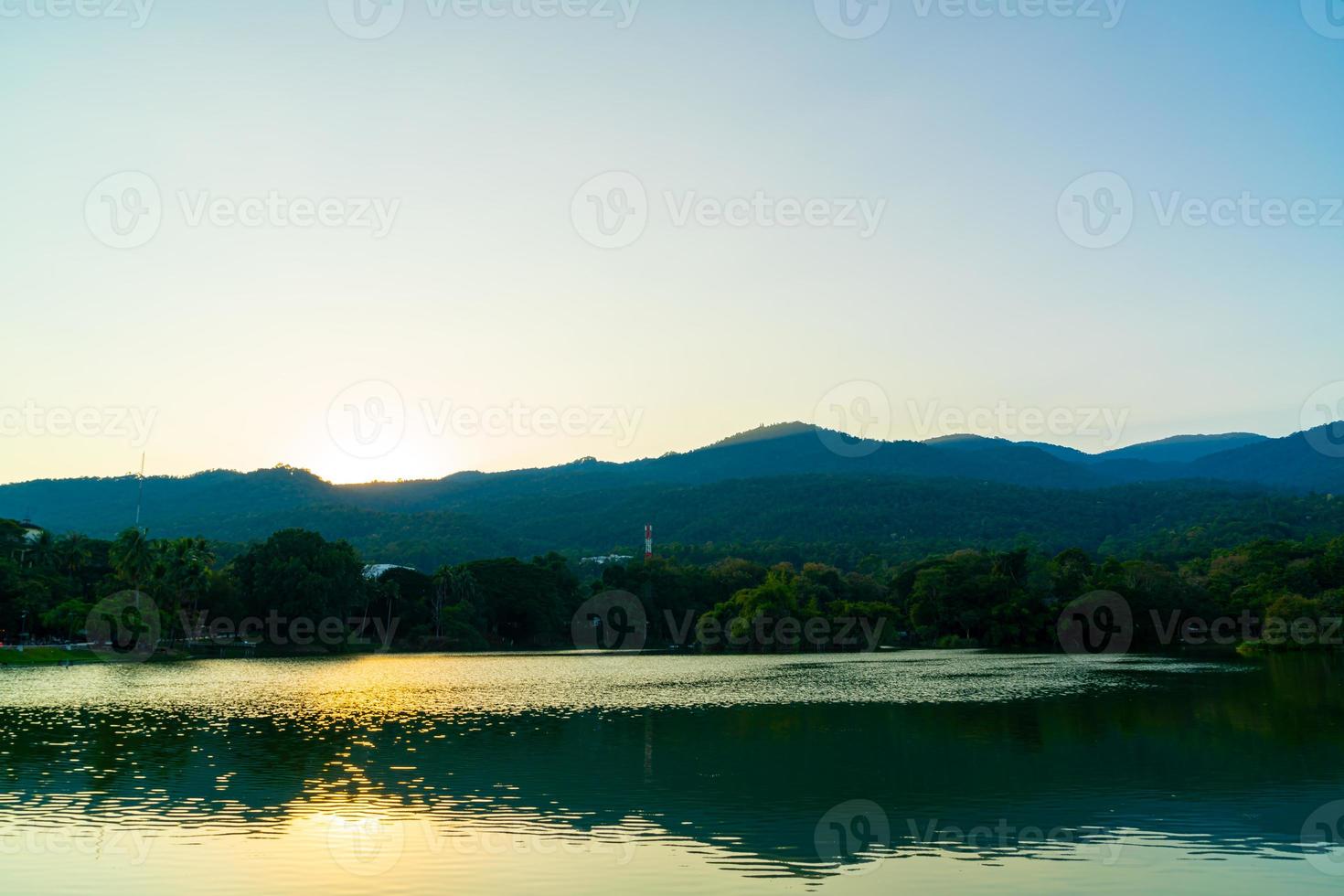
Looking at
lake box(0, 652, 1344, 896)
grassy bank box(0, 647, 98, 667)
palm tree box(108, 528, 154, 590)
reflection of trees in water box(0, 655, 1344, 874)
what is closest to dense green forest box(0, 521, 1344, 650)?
palm tree box(108, 528, 154, 590)

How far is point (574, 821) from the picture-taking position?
24.5m

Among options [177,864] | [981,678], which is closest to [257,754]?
[177,864]

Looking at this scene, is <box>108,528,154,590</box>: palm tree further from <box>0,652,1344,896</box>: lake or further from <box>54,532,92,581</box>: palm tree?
<box>0,652,1344,896</box>: lake

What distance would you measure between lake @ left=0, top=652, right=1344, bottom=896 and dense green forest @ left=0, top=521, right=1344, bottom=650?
52048mm

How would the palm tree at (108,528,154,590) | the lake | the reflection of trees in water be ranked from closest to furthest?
the lake
the reflection of trees in water
the palm tree at (108,528,154,590)

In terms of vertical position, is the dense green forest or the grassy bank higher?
the dense green forest

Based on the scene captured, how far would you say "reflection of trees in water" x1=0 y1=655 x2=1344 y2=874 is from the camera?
78.9ft

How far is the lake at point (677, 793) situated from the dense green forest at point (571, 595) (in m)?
52.0

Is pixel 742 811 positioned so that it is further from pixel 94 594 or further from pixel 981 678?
pixel 94 594

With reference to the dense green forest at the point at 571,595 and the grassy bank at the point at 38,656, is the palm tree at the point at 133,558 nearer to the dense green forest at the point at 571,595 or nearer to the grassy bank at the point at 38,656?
the dense green forest at the point at 571,595

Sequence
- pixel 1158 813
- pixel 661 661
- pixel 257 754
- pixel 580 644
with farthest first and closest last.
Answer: pixel 580 644, pixel 661 661, pixel 257 754, pixel 1158 813

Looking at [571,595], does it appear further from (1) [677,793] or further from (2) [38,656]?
(1) [677,793]

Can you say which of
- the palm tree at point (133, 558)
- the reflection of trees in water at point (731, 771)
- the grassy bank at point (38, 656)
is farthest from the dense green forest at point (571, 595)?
the reflection of trees in water at point (731, 771)

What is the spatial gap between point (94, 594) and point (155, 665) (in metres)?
27.6
